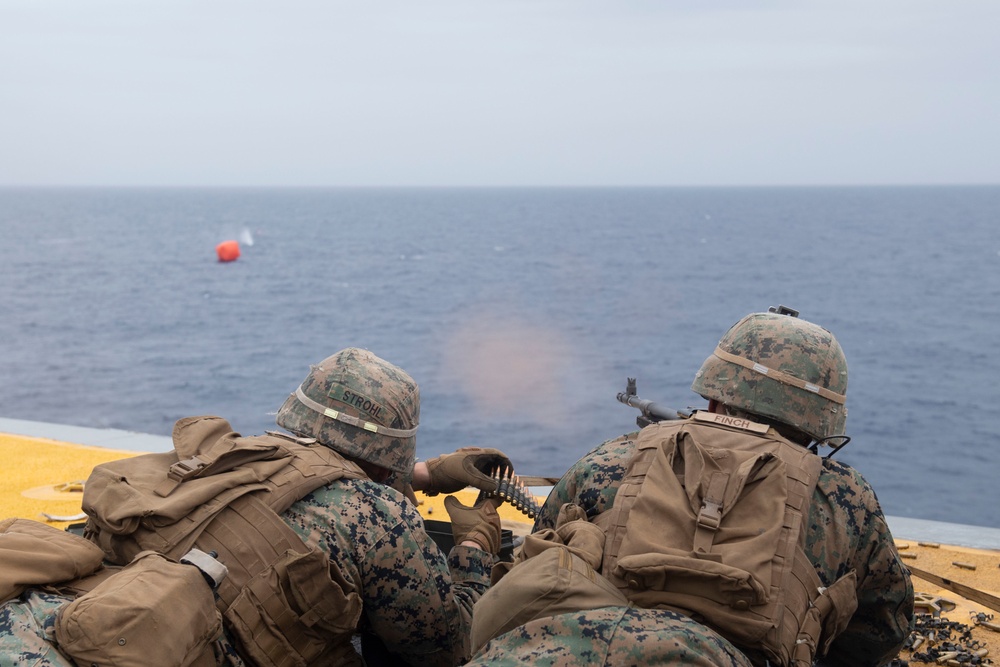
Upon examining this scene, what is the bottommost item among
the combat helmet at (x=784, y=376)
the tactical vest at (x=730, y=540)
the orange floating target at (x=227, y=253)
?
the orange floating target at (x=227, y=253)

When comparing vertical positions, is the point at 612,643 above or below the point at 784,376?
below

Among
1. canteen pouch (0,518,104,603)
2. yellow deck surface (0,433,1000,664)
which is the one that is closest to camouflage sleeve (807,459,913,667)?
yellow deck surface (0,433,1000,664)

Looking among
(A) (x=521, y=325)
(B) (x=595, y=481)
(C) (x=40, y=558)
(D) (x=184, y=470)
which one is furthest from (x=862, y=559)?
(A) (x=521, y=325)

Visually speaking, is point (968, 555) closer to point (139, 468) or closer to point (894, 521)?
point (894, 521)

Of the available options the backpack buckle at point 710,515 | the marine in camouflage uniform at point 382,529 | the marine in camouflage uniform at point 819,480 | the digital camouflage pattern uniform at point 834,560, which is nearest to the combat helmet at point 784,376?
the marine in camouflage uniform at point 819,480

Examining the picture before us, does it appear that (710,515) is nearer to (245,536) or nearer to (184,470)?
(245,536)

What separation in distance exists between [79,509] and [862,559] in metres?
4.82

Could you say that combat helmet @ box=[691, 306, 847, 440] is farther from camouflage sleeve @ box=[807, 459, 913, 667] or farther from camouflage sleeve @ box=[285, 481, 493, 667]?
camouflage sleeve @ box=[285, 481, 493, 667]

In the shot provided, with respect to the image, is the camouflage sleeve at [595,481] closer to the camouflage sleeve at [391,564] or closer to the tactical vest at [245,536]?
the camouflage sleeve at [391,564]

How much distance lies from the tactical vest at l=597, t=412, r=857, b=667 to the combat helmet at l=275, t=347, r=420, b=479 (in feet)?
3.23

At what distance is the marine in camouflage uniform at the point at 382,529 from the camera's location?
3.50 meters

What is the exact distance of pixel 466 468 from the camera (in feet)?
14.5

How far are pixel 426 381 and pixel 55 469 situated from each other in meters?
25.0

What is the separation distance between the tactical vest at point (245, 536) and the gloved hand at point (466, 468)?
0.99m
